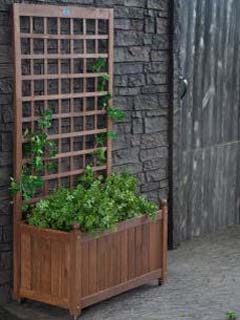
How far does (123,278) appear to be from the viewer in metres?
4.75

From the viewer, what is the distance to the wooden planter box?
14.3 feet

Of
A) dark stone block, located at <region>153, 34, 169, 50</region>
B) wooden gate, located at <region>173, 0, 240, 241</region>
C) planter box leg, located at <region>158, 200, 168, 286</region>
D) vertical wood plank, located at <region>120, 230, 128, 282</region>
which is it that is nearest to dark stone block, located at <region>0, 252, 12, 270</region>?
vertical wood plank, located at <region>120, 230, 128, 282</region>

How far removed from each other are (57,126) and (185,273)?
1.45m

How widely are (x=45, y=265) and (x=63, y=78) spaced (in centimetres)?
118

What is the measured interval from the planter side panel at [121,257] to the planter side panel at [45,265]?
116mm

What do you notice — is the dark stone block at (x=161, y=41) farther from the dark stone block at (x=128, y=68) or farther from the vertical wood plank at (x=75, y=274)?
the vertical wood plank at (x=75, y=274)

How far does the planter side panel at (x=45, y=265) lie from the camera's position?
4.35 meters

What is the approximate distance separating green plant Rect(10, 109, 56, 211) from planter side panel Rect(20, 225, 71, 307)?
0.22 meters

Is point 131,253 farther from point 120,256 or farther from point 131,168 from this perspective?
point 131,168

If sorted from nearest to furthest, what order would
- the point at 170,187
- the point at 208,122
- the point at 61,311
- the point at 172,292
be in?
the point at 61,311 → the point at 172,292 → the point at 170,187 → the point at 208,122

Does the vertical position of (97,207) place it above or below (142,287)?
above

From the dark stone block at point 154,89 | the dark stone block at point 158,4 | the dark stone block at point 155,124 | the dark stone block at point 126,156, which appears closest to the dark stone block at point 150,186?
the dark stone block at point 126,156

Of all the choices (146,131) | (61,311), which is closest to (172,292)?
(61,311)

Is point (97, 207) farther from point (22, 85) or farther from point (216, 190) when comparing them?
point (216, 190)
